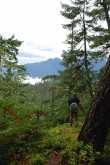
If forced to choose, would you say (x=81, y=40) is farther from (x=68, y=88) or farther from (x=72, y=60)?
(x=68, y=88)

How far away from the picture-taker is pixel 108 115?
11.9m

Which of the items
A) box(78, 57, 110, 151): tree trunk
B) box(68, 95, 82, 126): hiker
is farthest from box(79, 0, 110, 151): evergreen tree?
box(68, 95, 82, 126): hiker

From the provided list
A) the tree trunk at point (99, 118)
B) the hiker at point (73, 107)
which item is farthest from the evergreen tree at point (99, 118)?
the hiker at point (73, 107)

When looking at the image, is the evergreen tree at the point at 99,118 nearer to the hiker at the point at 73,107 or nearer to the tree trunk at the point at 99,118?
the tree trunk at the point at 99,118

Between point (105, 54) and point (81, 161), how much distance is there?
1699 cm

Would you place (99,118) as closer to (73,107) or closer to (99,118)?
(99,118)

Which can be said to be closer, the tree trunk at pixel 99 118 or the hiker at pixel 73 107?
the tree trunk at pixel 99 118

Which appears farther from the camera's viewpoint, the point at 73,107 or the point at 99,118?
the point at 73,107

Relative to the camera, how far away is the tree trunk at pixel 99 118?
1168 centimetres

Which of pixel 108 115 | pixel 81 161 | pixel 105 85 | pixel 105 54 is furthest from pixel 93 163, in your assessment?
pixel 105 54

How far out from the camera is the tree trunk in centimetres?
1168

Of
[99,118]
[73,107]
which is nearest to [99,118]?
[99,118]

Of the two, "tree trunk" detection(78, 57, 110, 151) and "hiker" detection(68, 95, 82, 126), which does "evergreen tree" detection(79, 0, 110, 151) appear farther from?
"hiker" detection(68, 95, 82, 126)

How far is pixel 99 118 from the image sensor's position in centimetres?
1195
